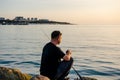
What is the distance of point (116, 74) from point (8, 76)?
11.3m

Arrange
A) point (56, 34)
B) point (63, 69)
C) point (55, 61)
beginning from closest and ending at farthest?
point (56, 34), point (63, 69), point (55, 61)

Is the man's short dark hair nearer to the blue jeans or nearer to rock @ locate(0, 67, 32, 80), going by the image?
the blue jeans

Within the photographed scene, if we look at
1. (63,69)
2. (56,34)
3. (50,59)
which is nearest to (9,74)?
(50,59)

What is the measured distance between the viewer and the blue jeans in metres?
9.81

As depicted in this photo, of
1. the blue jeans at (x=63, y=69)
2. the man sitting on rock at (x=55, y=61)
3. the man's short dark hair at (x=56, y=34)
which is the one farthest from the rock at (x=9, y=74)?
the man's short dark hair at (x=56, y=34)

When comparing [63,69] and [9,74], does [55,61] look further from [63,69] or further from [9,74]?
[9,74]

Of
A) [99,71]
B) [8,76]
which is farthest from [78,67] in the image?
[8,76]

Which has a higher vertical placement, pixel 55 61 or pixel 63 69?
pixel 55 61

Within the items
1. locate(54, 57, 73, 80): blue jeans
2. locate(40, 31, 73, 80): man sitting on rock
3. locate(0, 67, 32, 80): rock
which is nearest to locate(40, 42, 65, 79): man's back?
locate(40, 31, 73, 80): man sitting on rock

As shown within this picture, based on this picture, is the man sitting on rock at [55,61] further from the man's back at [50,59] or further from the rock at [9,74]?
the rock at [9,74]

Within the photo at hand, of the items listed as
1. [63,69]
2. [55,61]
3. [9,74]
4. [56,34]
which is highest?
[56,34]

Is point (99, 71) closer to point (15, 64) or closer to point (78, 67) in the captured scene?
point (78, 67)

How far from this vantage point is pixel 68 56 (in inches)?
380

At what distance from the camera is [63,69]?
9867mm
